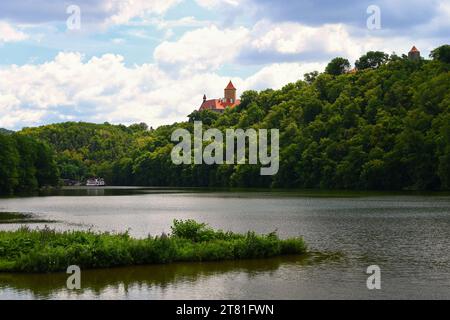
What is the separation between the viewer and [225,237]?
33.8 metres

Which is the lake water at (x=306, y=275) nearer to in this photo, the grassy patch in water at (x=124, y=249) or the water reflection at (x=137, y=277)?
the water reflection at (x=137, y=277)

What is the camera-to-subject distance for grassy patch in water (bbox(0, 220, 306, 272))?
28.0 metres

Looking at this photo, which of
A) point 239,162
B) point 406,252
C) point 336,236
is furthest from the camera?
point 239,162

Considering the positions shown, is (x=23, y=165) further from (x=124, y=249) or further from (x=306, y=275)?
(x=306, y=275)

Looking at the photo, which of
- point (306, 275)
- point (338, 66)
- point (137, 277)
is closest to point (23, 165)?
point (338, 66)

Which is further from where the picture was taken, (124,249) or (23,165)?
(23,165)

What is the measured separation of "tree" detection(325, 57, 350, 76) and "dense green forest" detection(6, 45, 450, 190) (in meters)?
0.30

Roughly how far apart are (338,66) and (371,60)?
9.90m

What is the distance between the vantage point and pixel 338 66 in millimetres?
190125

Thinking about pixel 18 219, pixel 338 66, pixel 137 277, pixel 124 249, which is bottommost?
pixel 137 277
